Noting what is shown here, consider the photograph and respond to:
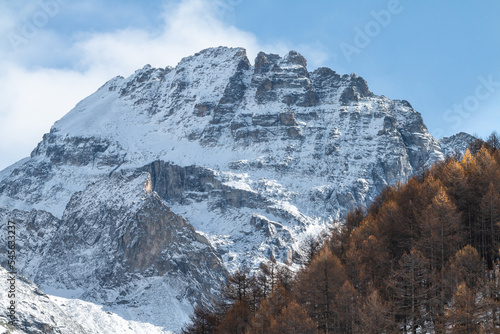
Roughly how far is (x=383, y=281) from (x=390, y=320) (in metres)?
8.62

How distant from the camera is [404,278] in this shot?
2539 inches

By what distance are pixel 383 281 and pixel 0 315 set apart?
145 metres

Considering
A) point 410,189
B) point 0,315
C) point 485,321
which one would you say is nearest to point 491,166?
point 410,189

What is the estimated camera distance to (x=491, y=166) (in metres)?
81.6

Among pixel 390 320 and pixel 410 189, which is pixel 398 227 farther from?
pixel 390 320

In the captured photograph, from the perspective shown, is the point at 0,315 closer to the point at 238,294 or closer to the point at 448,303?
the point at 238,294

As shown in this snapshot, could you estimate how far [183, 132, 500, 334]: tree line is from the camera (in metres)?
59.6

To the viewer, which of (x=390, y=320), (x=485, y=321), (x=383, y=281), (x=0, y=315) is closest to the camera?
(x=485, y=321)

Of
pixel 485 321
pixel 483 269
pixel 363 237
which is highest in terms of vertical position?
pixel 363 237

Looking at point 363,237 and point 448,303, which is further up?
point 363,237

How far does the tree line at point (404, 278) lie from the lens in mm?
59562

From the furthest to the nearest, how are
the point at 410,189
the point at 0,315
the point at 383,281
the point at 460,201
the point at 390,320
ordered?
the point at 0,315, the point at 410,189, the point at 460,201, the point at 383,281, the point at 390,320

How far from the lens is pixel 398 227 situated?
7912 centimetres

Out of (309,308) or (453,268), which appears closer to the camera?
(453,268)
